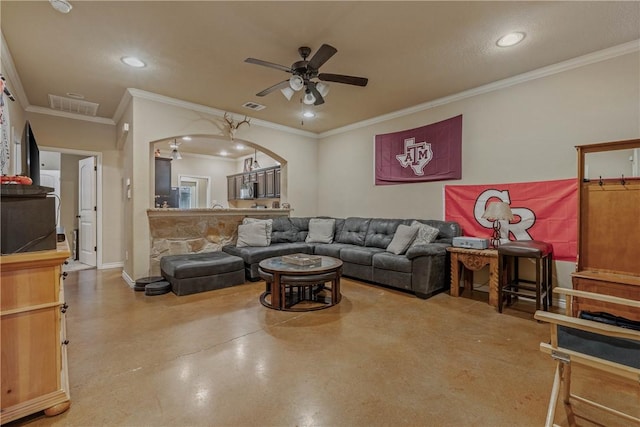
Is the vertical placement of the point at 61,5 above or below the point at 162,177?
above

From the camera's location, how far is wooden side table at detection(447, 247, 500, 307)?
10.7ft

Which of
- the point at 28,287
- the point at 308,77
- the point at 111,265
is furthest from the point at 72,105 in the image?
the point at 28,287

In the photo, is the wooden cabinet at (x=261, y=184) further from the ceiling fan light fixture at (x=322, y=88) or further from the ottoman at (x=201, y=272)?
the ceiling fan light fixture at (x=322, y=88)

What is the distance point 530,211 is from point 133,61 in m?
4.88

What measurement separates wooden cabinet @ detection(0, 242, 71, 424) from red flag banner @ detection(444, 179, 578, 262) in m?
4.26

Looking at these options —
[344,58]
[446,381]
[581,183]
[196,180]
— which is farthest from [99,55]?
[196,180]

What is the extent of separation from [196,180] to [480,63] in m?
7.75

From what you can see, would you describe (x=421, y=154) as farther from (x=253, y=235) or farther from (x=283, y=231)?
(x=253, y=235)

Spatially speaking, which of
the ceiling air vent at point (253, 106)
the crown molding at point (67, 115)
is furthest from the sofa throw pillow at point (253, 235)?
the crown molding at point (67, 115)

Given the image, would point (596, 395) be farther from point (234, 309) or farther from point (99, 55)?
point (99, 55)

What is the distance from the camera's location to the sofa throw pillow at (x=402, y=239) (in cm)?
405

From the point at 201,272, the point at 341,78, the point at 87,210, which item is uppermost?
the point at 341,78

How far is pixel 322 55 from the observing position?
8.26 feet

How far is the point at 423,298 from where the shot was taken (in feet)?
11.7
